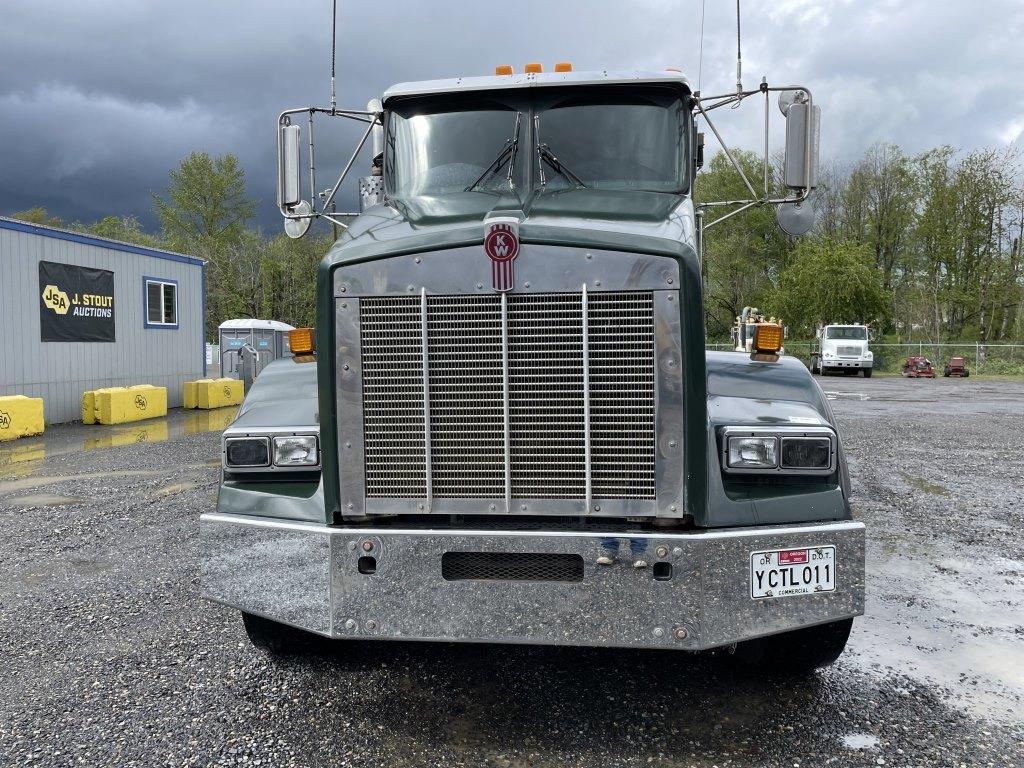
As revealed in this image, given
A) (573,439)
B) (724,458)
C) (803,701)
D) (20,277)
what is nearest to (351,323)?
(573,439)

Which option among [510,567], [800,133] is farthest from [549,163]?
[510,567]

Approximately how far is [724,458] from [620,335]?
0.68 metres

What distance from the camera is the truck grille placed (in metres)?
2.81

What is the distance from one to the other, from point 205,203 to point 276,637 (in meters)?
49.2

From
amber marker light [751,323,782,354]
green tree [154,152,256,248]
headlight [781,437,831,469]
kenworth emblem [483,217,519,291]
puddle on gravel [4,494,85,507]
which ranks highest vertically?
green tree [154,152,256,248]

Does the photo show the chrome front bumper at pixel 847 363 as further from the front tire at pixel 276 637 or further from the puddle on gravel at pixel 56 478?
the front tire at pixel 276 637

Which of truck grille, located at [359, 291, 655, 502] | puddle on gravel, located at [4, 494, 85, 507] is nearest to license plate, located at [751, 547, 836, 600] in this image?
truck grille, located at [359, 291, 655, 502]

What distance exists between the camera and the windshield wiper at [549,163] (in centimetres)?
414

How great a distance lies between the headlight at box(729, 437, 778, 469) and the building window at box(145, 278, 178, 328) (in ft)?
57.0

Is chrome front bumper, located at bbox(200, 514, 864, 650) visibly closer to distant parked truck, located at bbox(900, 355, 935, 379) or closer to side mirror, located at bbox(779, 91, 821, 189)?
side mirror, located at bbox(779, 91, 821, 189)

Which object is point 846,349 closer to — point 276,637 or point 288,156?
point 288,156

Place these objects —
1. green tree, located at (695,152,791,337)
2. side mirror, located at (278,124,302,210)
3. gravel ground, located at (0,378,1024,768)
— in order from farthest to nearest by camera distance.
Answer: green tree, located at (695,152,791,337) < side mirror, located at (278,124,302,210) < gravel ground, located at (0,378,1024,768)

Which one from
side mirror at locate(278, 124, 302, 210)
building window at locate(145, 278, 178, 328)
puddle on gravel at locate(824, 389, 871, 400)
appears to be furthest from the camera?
puddle on gravel at locate(824, 389, 871, 400)

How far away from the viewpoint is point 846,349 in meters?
33.8
